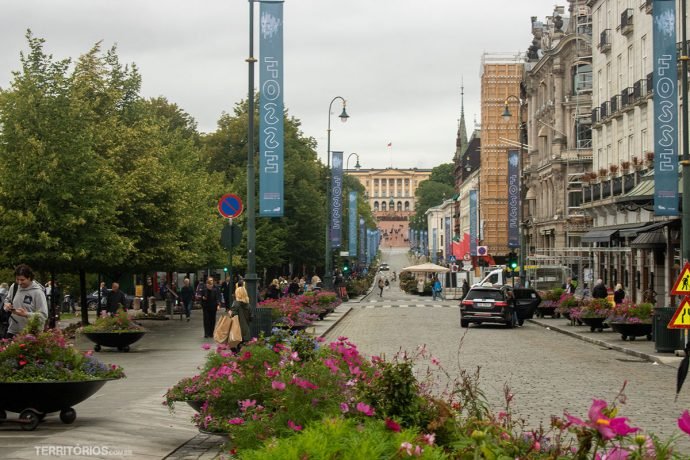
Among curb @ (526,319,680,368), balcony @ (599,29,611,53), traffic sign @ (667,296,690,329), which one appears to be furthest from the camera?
balcony @ (599,29,611,53)

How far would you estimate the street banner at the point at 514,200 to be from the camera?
59312mm

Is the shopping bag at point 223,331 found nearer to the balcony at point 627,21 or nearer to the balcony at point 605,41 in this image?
the balcony at point 627,21

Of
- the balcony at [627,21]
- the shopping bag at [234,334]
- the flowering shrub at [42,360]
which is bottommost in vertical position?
the shopping bag at [234,334]

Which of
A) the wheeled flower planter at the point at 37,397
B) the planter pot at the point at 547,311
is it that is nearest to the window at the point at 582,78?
the planter pot at the point at 547,311

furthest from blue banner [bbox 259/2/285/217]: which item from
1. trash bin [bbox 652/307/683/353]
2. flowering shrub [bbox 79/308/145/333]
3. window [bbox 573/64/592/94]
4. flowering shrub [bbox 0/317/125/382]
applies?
window [bbox 573/64/592/94]

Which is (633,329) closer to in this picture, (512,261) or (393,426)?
(512,261)

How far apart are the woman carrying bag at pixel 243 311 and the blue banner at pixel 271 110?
360 cm

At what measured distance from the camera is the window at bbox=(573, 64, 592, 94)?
7412cm

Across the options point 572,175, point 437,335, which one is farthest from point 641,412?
point 572,175

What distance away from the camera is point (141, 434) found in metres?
12.3

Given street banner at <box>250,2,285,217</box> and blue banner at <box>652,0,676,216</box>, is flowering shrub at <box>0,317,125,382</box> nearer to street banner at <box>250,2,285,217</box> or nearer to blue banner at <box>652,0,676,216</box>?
street banner at <box>250,2,285,217</box>

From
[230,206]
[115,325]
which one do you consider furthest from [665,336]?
[115,325]

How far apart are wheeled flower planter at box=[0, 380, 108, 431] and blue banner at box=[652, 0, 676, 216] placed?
19.0 m

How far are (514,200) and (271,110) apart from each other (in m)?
35.3
